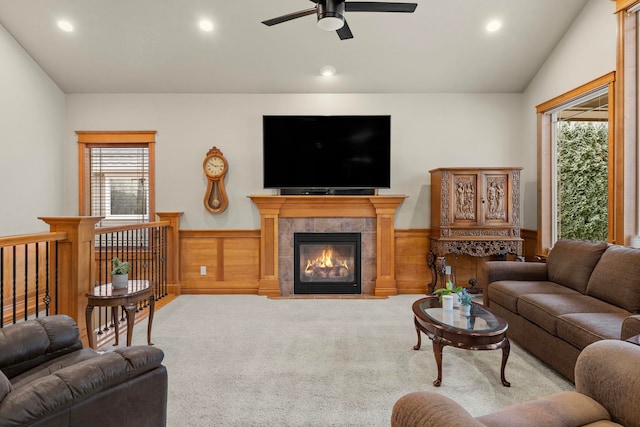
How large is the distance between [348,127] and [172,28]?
2.41m

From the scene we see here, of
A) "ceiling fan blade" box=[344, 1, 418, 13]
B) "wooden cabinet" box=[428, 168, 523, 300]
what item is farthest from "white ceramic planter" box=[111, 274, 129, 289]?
"wooden cabinet" box=[428, 168, 523, 300]

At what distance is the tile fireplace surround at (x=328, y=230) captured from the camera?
504cm

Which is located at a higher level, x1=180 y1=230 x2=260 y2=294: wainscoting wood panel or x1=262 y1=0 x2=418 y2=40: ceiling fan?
x1=262 y1=0 x2=418 y2=40: ceiling fan

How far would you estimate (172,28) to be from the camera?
4.19 metres

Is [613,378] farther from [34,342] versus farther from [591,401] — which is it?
[34,342]

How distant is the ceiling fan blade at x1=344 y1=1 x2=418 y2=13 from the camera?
2.56 m

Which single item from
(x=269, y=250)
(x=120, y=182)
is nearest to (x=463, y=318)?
(x=269, y=250)

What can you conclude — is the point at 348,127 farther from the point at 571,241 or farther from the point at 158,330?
the point at 158,330

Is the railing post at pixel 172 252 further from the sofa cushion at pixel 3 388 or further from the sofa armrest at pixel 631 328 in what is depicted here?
the sofa armrest at pixel 631 328

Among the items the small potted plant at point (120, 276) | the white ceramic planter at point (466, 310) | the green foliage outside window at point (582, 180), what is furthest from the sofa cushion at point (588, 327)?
the small potted plant at point (120, 276)

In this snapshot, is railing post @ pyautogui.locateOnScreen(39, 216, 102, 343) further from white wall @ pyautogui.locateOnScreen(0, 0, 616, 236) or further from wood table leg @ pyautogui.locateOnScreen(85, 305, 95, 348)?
white wall @ pyautogui.locateOnScreen(0, 0, 616, 236)

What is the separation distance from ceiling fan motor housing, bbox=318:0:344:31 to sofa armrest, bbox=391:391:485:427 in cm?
240

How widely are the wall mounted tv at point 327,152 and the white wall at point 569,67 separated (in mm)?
1913

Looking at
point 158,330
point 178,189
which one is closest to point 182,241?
point 178,189
